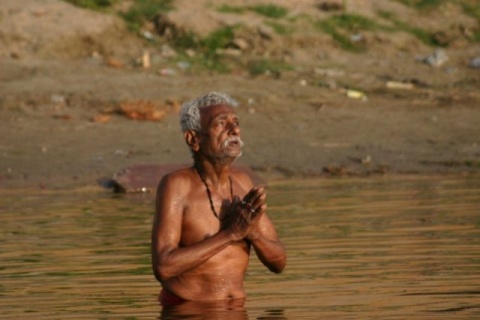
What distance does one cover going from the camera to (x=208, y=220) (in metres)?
7.39

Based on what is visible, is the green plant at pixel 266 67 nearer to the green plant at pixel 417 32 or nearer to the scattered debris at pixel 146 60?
the scattered debris at pixel 146 60

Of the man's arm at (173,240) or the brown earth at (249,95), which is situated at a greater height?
the man's arm at (173,240)

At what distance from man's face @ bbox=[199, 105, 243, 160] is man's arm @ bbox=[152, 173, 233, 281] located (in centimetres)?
26

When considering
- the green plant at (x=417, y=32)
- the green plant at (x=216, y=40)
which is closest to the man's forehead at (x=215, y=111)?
the green plant at (x=216, y=40)

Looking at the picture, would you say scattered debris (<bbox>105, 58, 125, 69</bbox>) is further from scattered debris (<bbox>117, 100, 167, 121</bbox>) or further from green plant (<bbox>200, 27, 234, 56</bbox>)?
scattered debris (<bbox>117, 100, 167, 121</bbox>)

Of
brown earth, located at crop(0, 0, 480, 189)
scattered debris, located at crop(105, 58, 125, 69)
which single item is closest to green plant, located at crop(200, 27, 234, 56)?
brown earth, located at crop(0, 0, 480, 189)

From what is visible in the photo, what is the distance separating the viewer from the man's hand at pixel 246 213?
695 cm

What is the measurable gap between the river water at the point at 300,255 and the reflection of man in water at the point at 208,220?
0.15 metres

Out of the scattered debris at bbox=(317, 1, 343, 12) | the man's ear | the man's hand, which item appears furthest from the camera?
the scattered debris at bbox=(317, 1, 343, 12)

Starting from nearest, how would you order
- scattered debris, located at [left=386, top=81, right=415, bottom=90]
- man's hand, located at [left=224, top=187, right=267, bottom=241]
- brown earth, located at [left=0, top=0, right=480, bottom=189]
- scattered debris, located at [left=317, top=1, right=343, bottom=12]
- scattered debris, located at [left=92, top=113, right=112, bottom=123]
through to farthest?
man's hand, located at [left=224, top=187, right=267, bottom=241], brown earth, located at [left=0, top=0, right=480, bottom=189], scattered debris, located at [left=92, top=113, right=112, bottom=123], scattered debris, located at [left=386, top=81, right=415, bottom=90], scattered debris, located at [left=317, top=1, right=343, bottom=12]

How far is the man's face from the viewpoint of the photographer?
7266 mm

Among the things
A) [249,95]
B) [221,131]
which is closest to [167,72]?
[249,95]

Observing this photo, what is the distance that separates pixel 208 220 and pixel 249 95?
1054cm

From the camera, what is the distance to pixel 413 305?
772cm
